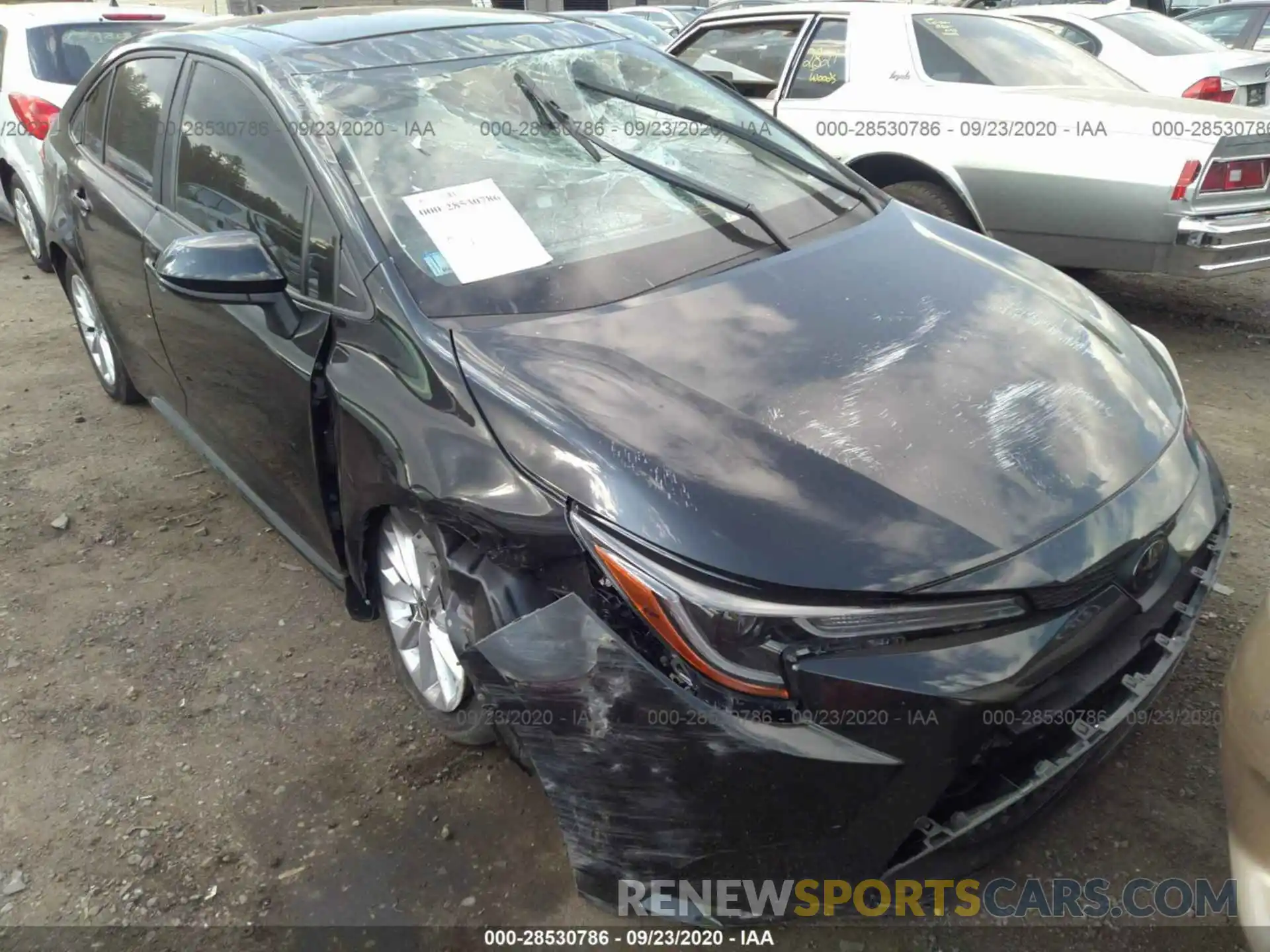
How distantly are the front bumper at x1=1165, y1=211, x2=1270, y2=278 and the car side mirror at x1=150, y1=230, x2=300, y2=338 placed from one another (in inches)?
149

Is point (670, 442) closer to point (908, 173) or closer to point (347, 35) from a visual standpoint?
point (347, 35)

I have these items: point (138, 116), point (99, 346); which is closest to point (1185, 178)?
point (138, 116)

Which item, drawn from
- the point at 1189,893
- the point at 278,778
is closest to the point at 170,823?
the point at 278,778

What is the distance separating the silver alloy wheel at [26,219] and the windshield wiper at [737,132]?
16.0 feet

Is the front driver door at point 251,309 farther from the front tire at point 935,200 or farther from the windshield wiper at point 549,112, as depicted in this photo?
the front tire at point 935,200

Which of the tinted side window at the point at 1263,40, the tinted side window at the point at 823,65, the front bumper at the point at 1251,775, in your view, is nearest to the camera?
the front bumper at the point at 1251,775

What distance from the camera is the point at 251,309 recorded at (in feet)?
8.23

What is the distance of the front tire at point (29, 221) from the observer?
5.94 meters

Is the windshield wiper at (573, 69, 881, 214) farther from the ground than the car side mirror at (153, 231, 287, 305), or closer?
farther from the ground

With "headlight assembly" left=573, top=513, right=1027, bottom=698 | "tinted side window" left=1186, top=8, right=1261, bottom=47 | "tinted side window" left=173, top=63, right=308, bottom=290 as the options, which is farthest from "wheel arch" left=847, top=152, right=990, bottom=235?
"tinted side window" left=1186, top=8, right=1261, bottom=47

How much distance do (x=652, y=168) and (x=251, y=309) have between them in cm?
114

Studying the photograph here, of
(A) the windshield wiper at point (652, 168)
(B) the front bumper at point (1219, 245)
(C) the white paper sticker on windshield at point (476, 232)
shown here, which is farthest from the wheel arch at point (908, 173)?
(C) the white paper sticker on windshield at point (476, 232)

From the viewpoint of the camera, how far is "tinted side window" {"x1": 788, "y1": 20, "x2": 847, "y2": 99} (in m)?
5.28

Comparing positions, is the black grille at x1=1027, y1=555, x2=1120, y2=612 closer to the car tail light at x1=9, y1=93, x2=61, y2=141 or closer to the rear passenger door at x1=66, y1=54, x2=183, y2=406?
the rear passenger door at x1=66, y1=54, x2=183, y2=406
